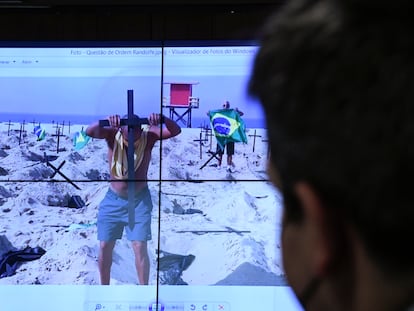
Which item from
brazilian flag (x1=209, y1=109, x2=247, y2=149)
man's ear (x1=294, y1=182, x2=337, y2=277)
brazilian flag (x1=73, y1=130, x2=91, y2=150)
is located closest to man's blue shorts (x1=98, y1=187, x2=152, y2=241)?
brazilian flag (x1=73, y1=130, x2=91, y2=150)

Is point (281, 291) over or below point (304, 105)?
below

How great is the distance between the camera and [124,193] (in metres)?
1.56

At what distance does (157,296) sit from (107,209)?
0.26 m

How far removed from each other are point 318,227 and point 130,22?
1.24m

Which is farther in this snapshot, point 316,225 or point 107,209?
point 107,209

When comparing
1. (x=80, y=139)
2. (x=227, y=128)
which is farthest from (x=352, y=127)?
(x=80, y=139)

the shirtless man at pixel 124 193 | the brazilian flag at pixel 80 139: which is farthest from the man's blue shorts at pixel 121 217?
the brazilian flag at pixel 80 139

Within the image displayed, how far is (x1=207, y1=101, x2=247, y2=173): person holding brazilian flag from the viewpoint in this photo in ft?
5.04

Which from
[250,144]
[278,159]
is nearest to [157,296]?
[250,144]

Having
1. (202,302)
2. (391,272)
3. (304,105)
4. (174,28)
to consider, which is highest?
(174,28)

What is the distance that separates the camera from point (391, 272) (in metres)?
0.42

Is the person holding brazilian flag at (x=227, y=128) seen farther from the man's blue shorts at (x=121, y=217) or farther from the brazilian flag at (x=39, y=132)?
the brazilian flag at (x=39, y=132)

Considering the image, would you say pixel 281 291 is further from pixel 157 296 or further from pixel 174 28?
pixel 174 28

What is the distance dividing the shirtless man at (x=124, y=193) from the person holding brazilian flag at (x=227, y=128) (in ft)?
0.32
